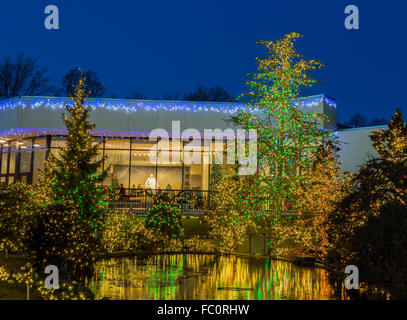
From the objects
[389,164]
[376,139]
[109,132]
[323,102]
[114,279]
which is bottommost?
[114,279]

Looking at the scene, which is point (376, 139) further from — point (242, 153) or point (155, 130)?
point (155, 130)

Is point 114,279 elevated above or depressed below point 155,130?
below

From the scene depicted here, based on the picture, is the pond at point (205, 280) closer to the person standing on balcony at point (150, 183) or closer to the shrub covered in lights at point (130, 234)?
the shrub covered in lights at point (130, 234)

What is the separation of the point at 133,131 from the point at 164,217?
317 inches

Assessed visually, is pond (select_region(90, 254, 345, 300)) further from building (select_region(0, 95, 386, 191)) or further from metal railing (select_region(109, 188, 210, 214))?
building (select_region(0, 95, 386, 191))

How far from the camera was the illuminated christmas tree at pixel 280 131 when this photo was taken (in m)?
17.9

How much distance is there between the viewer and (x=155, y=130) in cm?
2550

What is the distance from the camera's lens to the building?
24922 millimetres

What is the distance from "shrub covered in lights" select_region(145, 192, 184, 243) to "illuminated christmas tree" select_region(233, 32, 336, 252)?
3.45 metres

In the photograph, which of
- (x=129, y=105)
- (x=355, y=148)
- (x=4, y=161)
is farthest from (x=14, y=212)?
(x=4, y=161)

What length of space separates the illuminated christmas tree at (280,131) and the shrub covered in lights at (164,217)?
11.3 ft

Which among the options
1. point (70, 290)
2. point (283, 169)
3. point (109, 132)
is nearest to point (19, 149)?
point (109, 132)
